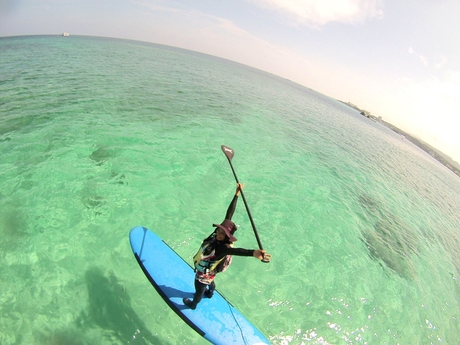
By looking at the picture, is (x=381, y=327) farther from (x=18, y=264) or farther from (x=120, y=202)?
(x=18, y=264)

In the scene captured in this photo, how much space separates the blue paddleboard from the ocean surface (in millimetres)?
1287

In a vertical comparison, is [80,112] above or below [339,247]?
below

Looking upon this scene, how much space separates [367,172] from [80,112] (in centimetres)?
2785

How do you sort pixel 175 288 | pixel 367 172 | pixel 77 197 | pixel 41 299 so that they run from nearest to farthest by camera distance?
pixel 175 288, pixel 41 299, pixel 77 197, pixel 367 172

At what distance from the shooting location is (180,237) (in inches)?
340

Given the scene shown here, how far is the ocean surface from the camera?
6246 millimetres

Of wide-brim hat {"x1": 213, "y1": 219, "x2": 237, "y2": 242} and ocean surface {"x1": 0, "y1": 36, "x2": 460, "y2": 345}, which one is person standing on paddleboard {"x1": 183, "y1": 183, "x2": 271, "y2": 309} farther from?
ocean surface {"x1": 0, "y1": 36, "x2": 460, "y2": 345}

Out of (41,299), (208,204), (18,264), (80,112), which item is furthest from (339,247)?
(80,112)

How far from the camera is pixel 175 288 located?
567cm

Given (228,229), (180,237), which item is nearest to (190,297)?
(228,229)

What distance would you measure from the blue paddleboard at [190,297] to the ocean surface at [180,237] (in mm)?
1287

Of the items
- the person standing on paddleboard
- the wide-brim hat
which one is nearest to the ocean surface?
the person standing on paddleboard

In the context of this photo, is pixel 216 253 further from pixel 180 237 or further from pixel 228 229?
pixel 180 237

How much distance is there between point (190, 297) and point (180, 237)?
10.7 ft
